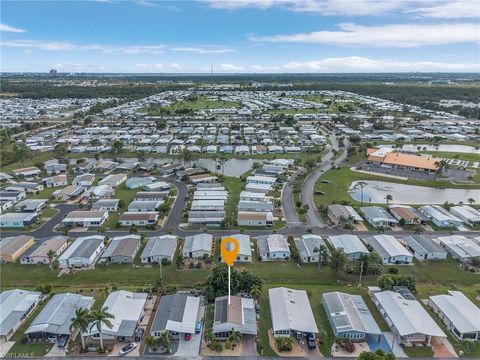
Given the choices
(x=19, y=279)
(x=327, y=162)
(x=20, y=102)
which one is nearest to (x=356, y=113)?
(x=327, y=162)

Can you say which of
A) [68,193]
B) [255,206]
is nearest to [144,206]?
[68,193]

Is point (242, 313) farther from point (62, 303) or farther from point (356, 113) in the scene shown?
point (356, 113)

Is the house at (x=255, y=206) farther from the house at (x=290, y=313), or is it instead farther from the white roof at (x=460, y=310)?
the white roof at (x=460, y=310)

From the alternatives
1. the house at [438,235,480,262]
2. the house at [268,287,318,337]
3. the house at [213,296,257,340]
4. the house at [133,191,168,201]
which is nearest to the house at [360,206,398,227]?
the house at [438,235,480,262]

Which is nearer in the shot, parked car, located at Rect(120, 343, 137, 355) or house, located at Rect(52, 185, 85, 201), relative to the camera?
parked car, located at Rect(120, 343, 137, 355)

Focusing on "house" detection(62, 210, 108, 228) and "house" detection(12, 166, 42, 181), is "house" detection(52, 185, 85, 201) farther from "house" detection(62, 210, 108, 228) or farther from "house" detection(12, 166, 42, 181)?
Answer: "house" detection(12, 166, 42, 181)

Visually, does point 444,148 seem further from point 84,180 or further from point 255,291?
point 84,180
